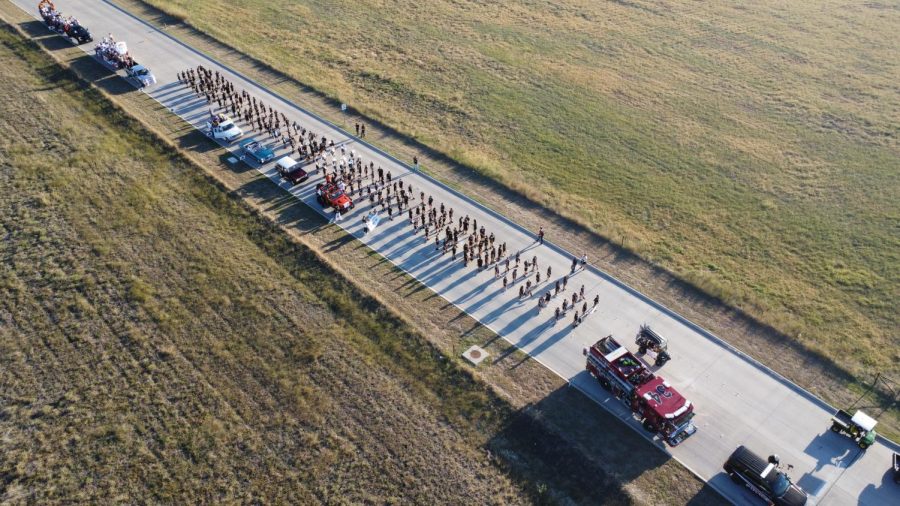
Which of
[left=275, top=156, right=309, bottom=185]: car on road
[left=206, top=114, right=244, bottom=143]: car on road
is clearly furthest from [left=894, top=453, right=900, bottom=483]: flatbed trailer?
[left=206, top=114, right=244, bottom=143]: car on road

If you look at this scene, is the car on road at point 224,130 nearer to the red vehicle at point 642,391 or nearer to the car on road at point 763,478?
the red vehicle at point 642,391

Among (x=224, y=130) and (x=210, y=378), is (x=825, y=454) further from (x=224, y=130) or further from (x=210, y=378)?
(x=224, y=130)

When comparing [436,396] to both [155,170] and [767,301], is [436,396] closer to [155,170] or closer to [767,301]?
[767,301]

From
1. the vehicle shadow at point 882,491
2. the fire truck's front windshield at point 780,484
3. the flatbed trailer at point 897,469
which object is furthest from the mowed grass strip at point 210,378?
the flatbed trailer at point 897,469

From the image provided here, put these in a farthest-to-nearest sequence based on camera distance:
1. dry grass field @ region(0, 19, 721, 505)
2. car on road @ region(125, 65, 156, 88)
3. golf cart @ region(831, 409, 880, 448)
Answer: car on road @ region(125, 65, 156, 88) < golf cart @ region(831, 409, 880, 448) < dry grass field @ region(0, 19, 721, 505)

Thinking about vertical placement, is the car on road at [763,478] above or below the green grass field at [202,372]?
above

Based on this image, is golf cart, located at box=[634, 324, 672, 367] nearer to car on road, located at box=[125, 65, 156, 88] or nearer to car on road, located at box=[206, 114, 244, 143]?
car on road, located at box=[206, 114, 244, 143]
